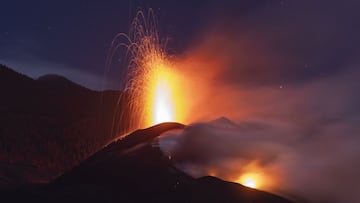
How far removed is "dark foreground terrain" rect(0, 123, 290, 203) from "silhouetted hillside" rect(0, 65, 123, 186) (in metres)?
27.7

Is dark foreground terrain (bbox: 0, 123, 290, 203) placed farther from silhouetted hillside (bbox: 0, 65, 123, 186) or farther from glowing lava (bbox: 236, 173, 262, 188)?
silhouetted hillside (bbox: 0, 65, 123, 186)

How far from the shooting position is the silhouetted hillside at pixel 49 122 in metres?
114

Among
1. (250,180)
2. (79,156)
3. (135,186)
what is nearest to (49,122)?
(79,156)

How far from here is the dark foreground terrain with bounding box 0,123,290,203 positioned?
135 ft

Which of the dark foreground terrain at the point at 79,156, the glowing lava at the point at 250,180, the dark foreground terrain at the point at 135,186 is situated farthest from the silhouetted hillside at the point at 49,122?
the glowing lava at the point at 250,180

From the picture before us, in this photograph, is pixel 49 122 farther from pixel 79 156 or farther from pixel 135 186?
pixel 135 186

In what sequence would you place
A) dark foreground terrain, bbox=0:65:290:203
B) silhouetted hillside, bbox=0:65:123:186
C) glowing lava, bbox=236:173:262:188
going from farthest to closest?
silhouetted hillside, bbox=0:65:123:186
glowing lava, bbox=236:173:262:188
dark foreground terrain, bbox=0:65:290:203

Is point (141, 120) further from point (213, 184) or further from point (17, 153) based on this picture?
point (17, 153)

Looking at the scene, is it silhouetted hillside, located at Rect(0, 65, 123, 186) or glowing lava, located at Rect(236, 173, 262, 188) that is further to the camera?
silhouetted hillside, located at Rect(0, 65, 123, 186)

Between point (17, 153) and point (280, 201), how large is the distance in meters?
79.1

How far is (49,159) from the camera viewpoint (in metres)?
116

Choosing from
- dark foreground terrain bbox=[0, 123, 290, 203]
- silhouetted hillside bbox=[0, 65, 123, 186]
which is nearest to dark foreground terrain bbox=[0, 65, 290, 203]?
dark foreground terrain bbox=[0, 123, 290, 203]

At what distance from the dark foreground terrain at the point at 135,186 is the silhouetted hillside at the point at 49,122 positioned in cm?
2767

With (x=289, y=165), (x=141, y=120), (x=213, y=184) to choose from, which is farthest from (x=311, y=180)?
(x=141, y=120)
